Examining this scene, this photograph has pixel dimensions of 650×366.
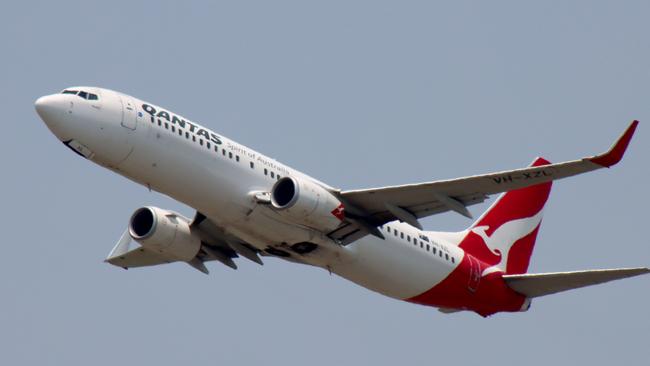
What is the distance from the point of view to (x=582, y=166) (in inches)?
1781

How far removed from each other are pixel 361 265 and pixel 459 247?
6.52m

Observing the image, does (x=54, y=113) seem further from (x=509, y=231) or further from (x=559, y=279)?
(x=509, y=231)

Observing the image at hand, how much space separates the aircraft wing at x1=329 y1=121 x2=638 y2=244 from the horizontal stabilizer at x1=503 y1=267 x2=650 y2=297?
18.5ft

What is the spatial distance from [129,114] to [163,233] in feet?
22.8

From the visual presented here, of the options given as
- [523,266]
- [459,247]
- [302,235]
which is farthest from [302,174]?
[523,266]

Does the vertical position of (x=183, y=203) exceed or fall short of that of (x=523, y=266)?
it falls short

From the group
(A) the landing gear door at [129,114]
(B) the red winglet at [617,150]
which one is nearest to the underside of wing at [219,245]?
(A) the landing gear door at [129,114]

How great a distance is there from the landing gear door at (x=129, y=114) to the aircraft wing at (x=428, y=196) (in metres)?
8.03

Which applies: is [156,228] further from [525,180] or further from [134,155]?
[525,180]

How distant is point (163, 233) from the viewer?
176ft

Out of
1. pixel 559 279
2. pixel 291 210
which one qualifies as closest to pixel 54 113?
pixel 291 210

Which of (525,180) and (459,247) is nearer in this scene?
(525,180)

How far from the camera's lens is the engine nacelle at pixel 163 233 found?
53.4 m

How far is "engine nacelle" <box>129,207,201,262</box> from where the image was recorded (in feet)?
175
